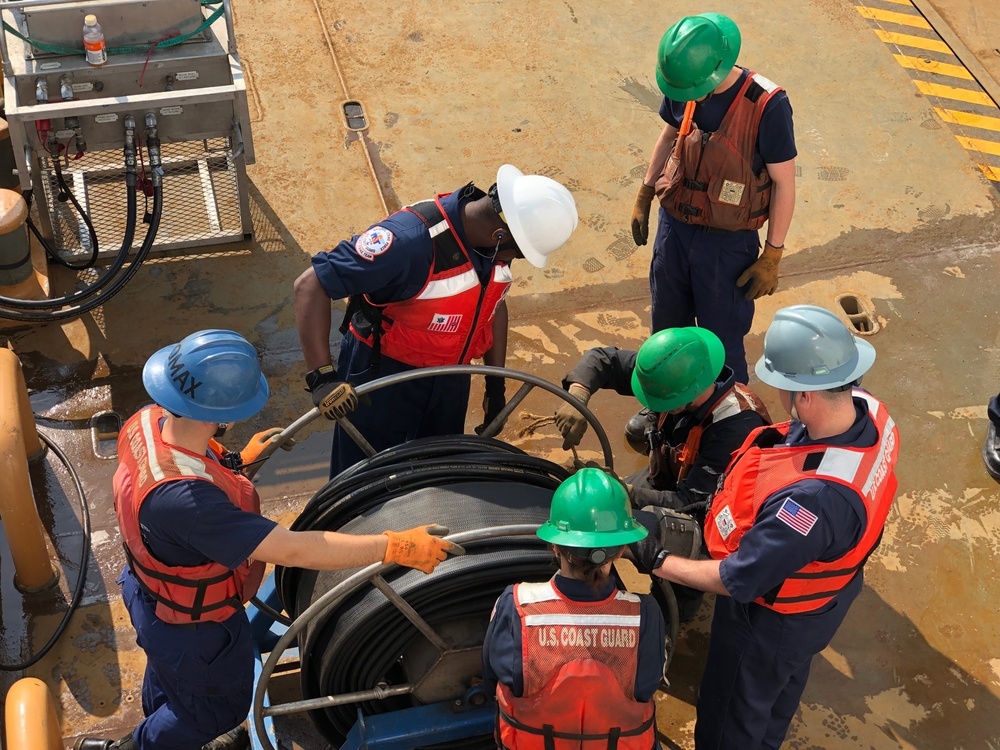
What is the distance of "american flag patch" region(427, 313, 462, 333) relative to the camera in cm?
388

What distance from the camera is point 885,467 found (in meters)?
3.19

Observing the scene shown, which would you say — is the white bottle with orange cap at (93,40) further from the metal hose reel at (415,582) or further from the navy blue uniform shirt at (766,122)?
the navy blue uniform shirt at (766,122)

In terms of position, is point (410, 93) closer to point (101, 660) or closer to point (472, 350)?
point (472, 350)

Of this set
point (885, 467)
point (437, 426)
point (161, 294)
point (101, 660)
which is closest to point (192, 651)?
point (101, 660)

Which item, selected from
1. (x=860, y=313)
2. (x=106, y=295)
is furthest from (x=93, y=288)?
(x=860, y=313)

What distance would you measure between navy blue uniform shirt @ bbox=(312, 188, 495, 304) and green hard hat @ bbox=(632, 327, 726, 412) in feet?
2.37

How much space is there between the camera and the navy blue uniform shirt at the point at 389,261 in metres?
3.70

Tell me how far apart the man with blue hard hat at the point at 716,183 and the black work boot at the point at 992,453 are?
1.16 meters

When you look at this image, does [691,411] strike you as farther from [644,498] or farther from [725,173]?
[725,173]

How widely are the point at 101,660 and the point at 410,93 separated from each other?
3.93 m

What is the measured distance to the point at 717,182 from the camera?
442cm

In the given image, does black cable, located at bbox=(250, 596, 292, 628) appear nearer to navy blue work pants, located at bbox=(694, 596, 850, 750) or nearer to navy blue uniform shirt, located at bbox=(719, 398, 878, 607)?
navy blue work pants, located at bbox=(694, 596, 850, 750)

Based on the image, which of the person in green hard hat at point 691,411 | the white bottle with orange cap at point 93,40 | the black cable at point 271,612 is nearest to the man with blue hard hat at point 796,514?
the person in green hard hat at point 691,411

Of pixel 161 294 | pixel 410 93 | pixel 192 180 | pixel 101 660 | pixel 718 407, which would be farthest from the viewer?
pixel 410 93
